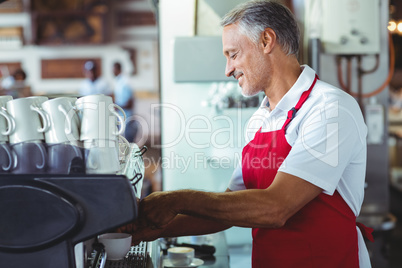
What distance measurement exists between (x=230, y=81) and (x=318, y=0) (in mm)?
994

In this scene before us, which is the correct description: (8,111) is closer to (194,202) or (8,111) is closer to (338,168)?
(194,202)

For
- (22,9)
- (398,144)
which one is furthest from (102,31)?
(398,144)

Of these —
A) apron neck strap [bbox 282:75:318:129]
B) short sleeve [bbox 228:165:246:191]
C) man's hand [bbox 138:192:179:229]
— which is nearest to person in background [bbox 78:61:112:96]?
short sleeve [bbox 228:165:246:191]

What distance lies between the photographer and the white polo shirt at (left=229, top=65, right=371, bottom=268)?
1.33 metres

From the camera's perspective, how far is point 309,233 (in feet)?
4.73

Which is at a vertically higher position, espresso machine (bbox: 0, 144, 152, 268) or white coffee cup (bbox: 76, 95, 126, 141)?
white coffee cup (bbox: 76, 95, 126, 141)

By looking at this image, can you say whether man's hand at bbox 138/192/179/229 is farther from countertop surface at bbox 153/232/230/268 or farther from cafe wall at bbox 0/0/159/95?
cafe wall at bbox 0/0/159/95

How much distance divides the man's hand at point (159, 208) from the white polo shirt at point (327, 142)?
1.07 feet

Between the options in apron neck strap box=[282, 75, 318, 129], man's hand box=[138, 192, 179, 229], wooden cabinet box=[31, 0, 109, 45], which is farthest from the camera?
wooden cabinet box=[31, 0, 109, 45]

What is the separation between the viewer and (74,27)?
842 cm

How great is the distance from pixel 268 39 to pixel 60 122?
0.70m

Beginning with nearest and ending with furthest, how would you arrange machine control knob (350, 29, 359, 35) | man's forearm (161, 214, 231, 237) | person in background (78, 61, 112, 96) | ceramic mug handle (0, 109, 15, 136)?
ceramic mug handle (0, 109, 15, 136) < man's forearm (161, 214, 231, 237) < machine control knob (350, 29, 359, 35) < person in background (78, 61, 112, 96)

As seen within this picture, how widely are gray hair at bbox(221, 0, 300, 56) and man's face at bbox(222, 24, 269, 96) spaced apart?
22 mm

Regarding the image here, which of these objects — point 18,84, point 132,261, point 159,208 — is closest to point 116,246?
point 132,261
